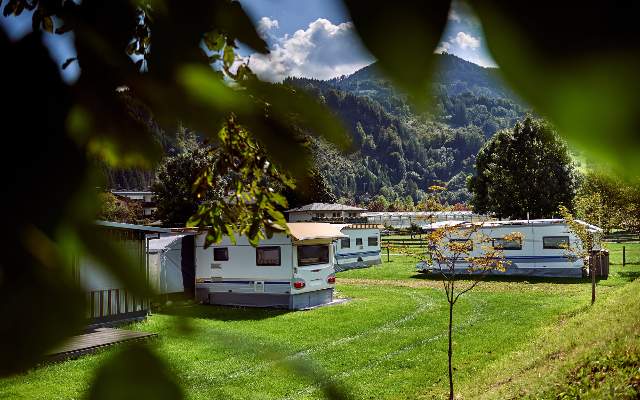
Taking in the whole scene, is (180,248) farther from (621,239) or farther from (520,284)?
(621,239)

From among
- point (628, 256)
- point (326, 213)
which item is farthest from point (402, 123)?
point (326, 213)

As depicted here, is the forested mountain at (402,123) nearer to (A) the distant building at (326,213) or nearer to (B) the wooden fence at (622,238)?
(A) the distant building at (326,213)

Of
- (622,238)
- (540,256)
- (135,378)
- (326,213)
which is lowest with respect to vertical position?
(622,238)

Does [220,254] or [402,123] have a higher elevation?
[402,123]

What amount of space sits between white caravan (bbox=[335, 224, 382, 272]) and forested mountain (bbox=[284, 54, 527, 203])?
21.6 m

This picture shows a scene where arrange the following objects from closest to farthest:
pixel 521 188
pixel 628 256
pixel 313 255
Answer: pixel 313 255 → pixel 628 256 → pixel 521 188

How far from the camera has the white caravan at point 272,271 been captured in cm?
1323

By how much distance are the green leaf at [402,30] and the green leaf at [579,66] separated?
0.04m

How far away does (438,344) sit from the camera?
9.06 m

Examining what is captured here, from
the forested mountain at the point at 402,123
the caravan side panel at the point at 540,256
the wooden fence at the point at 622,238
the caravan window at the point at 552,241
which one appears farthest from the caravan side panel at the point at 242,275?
the wooden fence at the point at 622,238

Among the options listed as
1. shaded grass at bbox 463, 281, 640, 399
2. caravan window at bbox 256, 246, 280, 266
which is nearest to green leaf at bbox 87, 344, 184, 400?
shaded grass at bbox 463, 281, 640, 399

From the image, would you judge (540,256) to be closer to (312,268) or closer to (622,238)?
(312,268)

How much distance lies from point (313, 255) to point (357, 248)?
10.2 metres

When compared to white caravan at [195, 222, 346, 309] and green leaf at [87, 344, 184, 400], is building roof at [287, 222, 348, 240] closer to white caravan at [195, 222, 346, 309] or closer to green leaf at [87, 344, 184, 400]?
white caravan at [195, 222, 346, 309]
